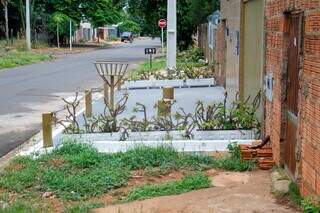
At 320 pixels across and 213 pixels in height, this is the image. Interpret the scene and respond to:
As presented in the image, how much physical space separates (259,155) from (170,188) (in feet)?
6.17

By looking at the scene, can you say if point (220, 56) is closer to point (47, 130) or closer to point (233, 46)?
point (233, 46)

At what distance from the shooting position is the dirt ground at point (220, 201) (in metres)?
6.59

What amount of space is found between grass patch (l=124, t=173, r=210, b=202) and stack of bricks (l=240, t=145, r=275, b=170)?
1029 mm

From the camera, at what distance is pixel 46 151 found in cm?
987

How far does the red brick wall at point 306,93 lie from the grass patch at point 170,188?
123 cm

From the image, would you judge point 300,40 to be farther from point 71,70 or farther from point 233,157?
point 71,70

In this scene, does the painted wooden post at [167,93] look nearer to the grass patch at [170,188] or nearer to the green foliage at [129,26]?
the grass patch at [170,188]

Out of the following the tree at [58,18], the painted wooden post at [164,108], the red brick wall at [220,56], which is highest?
the tree at [58,18]

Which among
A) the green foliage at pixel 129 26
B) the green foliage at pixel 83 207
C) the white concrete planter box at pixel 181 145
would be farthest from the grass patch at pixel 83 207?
the green foliage at pixel 129 26

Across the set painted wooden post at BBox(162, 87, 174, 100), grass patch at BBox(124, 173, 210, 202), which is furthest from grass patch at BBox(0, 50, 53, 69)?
grass patch at BBox(124, 173, 210, 202)

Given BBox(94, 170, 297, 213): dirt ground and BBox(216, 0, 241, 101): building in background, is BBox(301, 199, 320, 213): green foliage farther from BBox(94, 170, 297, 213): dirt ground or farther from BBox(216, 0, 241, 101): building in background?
BBox(216, 0, 241, 101): building in background

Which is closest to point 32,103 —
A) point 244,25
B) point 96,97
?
point 96,97

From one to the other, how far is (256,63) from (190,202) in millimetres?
5291

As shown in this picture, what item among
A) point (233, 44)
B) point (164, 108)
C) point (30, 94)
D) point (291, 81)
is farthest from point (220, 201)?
point (30, 94)
